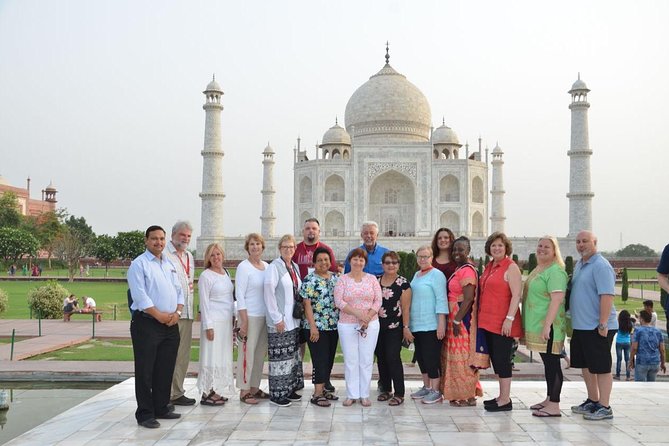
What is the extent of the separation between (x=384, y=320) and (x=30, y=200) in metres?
45.0

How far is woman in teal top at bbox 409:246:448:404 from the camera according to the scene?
180 inches

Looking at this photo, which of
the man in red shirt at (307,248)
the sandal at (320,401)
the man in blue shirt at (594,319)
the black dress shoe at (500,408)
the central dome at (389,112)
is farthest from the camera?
the central dome at (389,112)

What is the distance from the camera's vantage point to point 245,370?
4.70 metres

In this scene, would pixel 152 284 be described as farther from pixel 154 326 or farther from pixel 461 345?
pixel 461 345

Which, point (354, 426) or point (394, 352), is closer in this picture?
point (354, 426)

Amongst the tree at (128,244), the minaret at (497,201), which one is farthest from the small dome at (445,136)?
the tree at (128,244)

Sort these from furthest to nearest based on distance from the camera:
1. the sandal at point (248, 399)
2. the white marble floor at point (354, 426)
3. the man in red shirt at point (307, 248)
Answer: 1. the man in red shirt at point (307, 248)
2. the sandal at point (248, 399)
3. the white marble floor at point (354, 426)

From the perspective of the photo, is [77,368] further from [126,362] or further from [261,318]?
[261,318]

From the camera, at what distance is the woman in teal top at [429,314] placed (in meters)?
4.57

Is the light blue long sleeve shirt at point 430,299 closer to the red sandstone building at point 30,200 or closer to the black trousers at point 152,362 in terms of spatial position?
the black trousers at point 152,362

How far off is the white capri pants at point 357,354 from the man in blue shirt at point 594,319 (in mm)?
1374

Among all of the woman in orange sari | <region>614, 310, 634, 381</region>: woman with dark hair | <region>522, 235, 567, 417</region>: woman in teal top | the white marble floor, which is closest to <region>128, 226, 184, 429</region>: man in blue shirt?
the white marble floor

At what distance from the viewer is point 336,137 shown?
32875 mm

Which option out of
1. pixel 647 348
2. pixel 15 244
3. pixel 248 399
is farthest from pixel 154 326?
pixel 15 244
